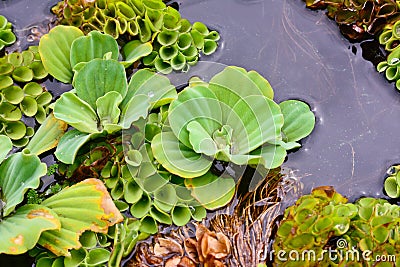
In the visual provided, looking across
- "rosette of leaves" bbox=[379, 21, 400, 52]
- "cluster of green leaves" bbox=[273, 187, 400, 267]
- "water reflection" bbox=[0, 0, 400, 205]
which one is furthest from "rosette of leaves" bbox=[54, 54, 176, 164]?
"rosette of leaves" bbox=[379, 21, 400, 52]

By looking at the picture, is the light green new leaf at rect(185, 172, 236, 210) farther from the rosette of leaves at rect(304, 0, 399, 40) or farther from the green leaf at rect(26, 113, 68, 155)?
the rosette of leaves at rect(304, 0, 399, 40)

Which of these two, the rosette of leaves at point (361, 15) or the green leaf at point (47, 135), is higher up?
the rosette of leaves at point (361, 15)

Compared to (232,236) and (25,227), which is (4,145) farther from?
(232,236)

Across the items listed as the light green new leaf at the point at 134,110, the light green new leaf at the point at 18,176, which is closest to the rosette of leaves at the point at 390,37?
the light green new leaf at the point at 134,110

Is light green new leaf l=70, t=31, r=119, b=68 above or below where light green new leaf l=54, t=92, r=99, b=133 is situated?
above

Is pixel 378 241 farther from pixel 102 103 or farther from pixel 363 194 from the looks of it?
pixel 102 103

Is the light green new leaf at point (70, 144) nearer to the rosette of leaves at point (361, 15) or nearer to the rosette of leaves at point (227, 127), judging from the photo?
the rosette of leaves at point (227, 127)

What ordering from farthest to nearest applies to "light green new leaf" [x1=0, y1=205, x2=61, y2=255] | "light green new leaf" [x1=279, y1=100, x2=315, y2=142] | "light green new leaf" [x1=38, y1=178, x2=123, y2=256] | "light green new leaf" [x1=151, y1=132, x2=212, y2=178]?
1. "light green new leaf" [x1=279, y1=100, x2=315, y2=142]
2. "light green new leaf" [x1=151, y1=132, x2=212, y2=178]
3. "light green new leaf" [x1=38, y1=178, x2=123, y2=256]
4. "light green new leaf" [x1=0, y1=205, x2=61, y2=255]
